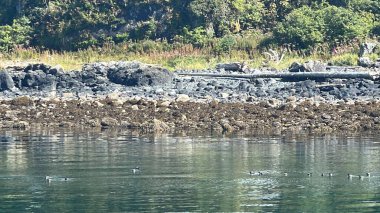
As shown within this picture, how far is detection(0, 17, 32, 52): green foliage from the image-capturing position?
58.8 meters

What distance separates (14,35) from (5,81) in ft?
45.2

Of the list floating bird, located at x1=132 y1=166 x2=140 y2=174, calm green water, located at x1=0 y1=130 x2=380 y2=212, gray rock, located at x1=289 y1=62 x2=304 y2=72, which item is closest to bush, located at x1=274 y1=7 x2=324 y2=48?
gray rock, located at x1=289 y1=62 x2=304 y2=72

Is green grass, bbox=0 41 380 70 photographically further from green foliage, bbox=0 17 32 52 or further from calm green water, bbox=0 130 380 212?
calm green water, bbox=0 130 380 212

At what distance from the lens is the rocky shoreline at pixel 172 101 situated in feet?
120

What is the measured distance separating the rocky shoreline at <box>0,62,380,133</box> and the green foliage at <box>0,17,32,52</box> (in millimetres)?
9680

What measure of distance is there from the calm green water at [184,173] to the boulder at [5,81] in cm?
1076

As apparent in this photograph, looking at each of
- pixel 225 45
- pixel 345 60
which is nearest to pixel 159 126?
pixel 345 60

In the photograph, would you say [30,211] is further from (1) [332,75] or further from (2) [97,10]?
(2) [97,10]

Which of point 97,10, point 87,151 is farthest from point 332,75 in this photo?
point 97,10

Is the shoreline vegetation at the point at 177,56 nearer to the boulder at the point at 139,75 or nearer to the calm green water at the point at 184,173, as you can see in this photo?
the boulder at the point at 139,75

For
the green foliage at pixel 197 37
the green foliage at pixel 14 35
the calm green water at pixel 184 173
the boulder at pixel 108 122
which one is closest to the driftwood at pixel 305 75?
the green foliage at pixel 197 37

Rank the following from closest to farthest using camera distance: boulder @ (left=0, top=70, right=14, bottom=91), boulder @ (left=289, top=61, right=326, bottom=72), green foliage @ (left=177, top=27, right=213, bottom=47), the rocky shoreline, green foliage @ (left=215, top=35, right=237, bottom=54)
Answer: the rocky shoreline, boulder @ (left=289, top=61, right=326, bottom=72), boulder @ (left=0, top=70, right=14, bottom=91), green foliage @ (left=215, top=35, right=237, bottom=54), green foliage @ (left=177, top=27, right=213, bottom=47)

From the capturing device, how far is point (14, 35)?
2349 inches

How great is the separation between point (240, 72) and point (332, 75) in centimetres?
516
